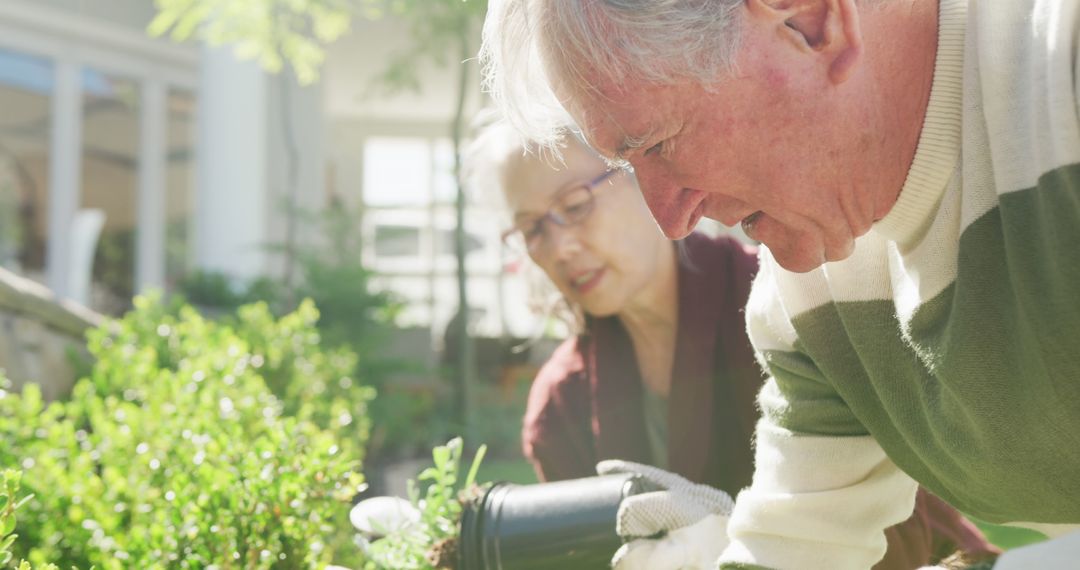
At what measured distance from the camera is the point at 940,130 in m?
1.35

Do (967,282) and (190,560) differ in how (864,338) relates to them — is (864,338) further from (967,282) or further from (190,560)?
(190,560)

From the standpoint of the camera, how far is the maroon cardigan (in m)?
2.71

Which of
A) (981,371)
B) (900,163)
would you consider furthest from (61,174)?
(981,371)

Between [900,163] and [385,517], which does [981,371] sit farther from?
[385,517]

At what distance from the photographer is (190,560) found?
166 centimetres

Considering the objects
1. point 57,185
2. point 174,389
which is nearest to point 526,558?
point 174,389

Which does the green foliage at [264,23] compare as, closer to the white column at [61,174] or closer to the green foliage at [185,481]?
the white column at [61,174]

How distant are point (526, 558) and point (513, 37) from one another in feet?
2.72

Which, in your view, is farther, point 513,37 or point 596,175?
point 596,175

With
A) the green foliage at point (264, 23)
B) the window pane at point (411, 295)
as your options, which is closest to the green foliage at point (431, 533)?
the green foliage at point (264, 23)

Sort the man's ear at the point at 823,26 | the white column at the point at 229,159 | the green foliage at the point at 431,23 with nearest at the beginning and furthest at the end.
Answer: the man's ear at the point at 823,26 → the green foliage at the point at 431,23 → the white column at the point at 229,159

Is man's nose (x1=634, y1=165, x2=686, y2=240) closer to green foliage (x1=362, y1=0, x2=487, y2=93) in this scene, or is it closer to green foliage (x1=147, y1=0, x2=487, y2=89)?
green foliage (x1=362, y1=0, x2=487, y2=93)

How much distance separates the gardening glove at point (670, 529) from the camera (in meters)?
1.82

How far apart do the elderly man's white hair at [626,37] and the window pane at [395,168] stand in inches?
617
